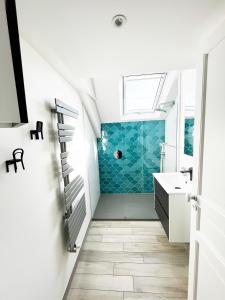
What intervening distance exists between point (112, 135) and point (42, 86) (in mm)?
2551

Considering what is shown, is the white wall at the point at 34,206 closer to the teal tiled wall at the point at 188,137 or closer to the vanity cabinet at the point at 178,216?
the vanity cabinet at the point at 178,216

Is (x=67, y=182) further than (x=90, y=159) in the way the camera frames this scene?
No

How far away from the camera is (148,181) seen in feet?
12.7

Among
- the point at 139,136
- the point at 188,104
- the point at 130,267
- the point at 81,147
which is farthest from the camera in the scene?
the point at 139,136

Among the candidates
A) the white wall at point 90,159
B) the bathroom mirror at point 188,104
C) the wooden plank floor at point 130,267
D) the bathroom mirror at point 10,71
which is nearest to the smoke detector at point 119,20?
the bathroom mirror at point 10,71

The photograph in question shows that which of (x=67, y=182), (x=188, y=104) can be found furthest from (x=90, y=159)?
(x=188, y=104)

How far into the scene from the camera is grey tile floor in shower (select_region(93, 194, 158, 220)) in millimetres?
2959

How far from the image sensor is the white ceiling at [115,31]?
31.0 inches

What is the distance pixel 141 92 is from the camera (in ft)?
10.5

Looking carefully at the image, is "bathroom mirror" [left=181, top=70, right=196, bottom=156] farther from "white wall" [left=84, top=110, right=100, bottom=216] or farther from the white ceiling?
"white wall" [left=84, top=110, right=100, bottom=216]

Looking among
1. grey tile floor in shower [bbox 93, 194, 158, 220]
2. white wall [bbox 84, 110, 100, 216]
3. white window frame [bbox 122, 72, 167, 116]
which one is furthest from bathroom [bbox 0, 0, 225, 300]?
grey tile floor in shower [bbox 93, 194, 158, 220]

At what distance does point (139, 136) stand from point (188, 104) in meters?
1.54

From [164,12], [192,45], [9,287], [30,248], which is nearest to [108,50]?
[164,12]

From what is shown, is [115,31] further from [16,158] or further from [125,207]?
[125,207]
